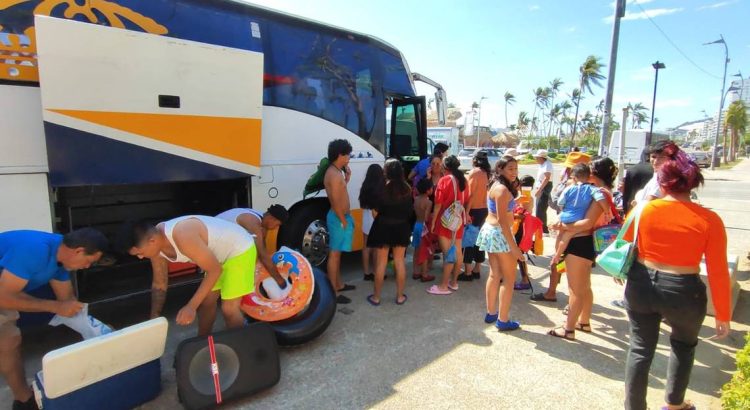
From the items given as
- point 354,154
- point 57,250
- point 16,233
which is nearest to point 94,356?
point 57,250

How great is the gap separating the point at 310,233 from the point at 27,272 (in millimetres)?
3056

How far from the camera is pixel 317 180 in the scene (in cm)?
479

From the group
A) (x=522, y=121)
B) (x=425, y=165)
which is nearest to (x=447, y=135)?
(x=425, y=165)

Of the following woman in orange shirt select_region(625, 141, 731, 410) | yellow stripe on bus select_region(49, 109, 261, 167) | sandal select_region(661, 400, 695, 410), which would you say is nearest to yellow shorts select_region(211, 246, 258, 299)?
yellow stripe on bus select_region(49, 109, 261, 167)

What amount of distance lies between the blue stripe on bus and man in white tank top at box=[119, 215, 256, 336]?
1.11 meters

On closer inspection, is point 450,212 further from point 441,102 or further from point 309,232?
point 441,102

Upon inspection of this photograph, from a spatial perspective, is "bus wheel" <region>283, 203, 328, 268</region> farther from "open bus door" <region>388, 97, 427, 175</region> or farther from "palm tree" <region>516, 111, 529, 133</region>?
"palm tree" <region>516, 111, 529, 133</region>

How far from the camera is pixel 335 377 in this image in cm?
312

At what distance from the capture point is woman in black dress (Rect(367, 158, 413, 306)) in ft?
14.3

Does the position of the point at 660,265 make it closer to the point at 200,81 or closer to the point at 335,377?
the point at 335,377

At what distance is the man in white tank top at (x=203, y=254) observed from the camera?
8.36 ft

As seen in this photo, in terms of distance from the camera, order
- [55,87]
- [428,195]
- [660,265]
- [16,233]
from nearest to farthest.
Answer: [660,265], [16,233], [55,87], [428,195]

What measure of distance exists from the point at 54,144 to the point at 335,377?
2788mm

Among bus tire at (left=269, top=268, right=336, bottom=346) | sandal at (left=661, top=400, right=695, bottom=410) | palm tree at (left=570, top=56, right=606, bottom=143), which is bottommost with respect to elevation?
sandal at (left=661, top=400, right=695, bottom=410)
